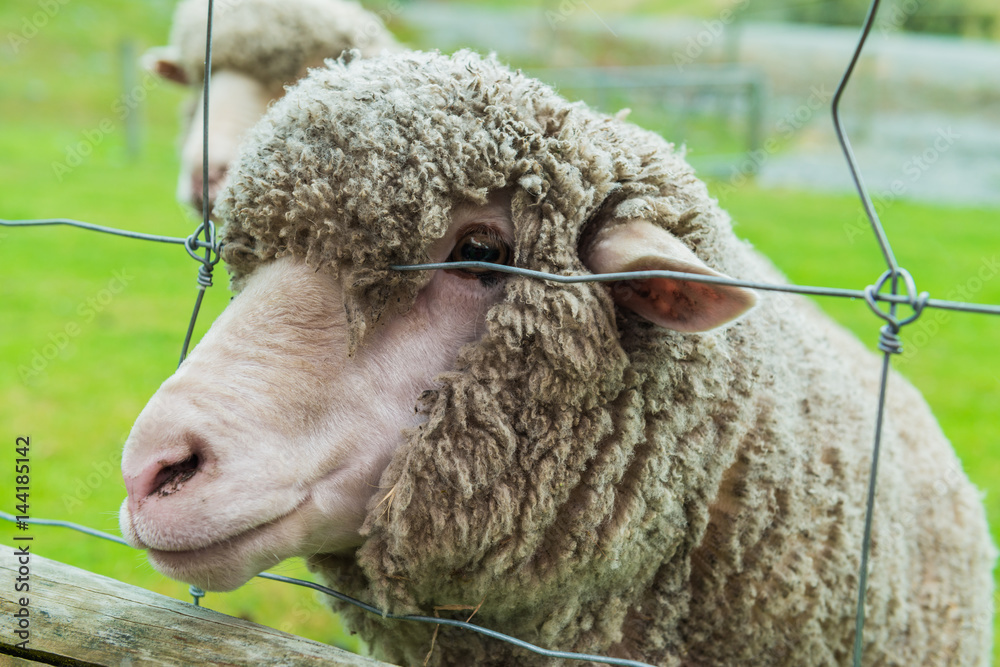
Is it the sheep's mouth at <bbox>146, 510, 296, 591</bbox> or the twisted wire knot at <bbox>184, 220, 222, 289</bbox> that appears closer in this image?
the sheep's mouth at <bbox>146, 510, 296, 591</bbox>

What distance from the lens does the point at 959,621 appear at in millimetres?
2283

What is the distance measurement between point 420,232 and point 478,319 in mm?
214

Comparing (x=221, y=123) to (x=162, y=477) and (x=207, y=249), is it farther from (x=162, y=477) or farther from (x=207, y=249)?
(x=162, y=477)

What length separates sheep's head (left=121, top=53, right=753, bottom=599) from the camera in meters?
1.54

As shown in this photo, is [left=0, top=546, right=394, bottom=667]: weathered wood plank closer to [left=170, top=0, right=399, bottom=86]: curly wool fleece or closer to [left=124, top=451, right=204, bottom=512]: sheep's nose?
[left=124, top=451, right=204, bottom=512]: sheep's nose

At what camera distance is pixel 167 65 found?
4.33 meters

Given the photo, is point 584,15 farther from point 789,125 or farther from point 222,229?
point 222,229

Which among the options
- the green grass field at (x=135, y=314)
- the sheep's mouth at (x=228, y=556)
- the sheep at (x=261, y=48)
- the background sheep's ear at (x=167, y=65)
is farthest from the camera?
the green grass field at (x=135, y=314)

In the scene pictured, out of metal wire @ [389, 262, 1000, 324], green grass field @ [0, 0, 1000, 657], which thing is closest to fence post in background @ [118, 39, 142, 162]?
green grass field @ [0, 0, 1000, 657]

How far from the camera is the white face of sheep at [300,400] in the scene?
1466mm

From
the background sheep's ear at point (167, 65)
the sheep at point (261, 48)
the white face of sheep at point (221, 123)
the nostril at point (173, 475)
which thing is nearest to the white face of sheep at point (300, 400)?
the nostril at point (173, 475)

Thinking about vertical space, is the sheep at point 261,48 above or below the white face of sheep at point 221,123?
above

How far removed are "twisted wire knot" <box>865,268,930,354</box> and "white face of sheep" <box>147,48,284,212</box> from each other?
2.80m

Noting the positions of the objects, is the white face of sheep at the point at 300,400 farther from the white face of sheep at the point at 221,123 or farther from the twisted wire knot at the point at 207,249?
the white face of sheep at the point at 221,123
